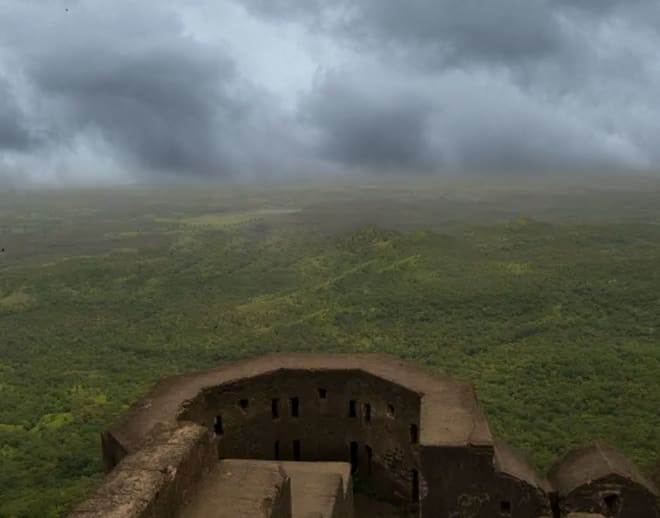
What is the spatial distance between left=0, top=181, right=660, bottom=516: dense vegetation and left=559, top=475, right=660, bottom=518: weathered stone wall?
10.0 m

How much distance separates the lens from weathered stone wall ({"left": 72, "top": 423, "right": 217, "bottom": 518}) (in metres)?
12.0

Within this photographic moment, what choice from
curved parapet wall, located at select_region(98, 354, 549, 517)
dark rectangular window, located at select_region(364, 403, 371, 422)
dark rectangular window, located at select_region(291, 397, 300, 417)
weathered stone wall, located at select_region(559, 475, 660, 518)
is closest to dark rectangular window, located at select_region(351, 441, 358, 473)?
curved parapet wall, located at select_region(98, 354, 549, 517)

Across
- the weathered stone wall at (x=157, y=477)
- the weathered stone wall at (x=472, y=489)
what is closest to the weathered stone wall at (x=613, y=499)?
the weathered stone wall at (x=472, y=489)

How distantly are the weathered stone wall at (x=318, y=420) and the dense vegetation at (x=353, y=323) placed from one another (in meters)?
10.8

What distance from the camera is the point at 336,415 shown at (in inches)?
971

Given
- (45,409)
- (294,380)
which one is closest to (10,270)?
(45,409)

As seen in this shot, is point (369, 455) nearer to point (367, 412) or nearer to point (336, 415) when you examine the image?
point (367, 412)

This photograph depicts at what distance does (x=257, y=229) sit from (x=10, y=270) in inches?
2460

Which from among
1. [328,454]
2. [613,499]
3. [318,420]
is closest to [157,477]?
[318,420]

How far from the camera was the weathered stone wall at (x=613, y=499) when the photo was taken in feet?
68.0

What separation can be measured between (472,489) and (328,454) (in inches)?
255

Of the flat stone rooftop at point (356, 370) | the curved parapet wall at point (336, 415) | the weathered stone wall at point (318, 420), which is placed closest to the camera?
the flat stone rooftop at point (356, 370)

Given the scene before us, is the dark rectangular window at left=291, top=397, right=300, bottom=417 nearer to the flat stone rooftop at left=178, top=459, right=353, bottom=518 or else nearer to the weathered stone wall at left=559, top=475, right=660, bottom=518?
the flat stone rooftop at left=178, top=459, right=353, bottom=518

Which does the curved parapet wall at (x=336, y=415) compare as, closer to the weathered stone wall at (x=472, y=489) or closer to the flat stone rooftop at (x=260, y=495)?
the weathered stone wall at (x=472, y=489)
